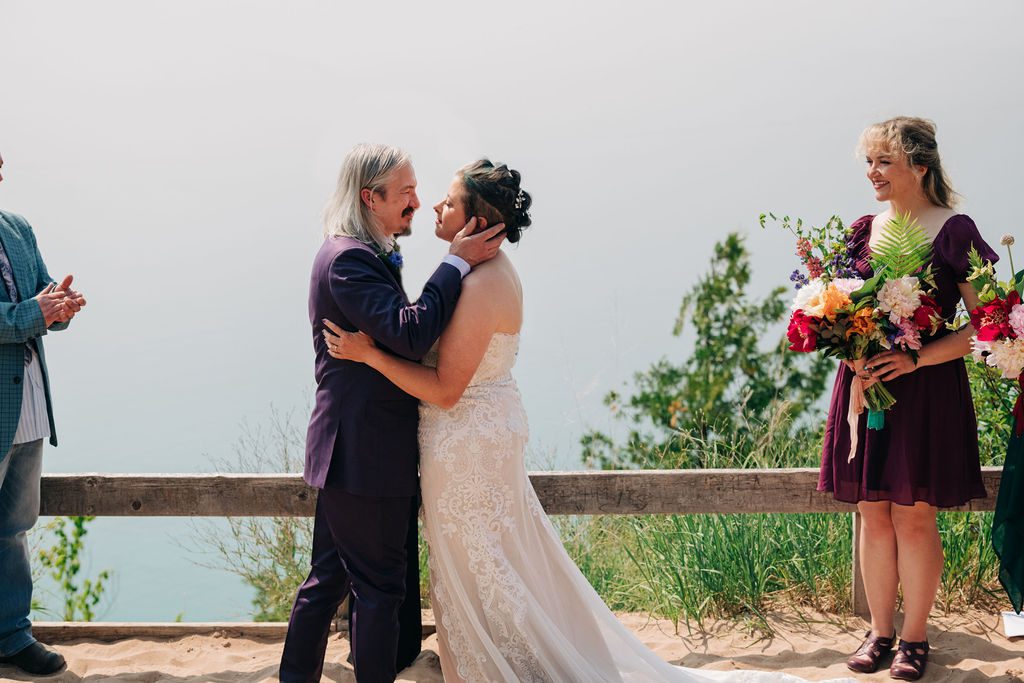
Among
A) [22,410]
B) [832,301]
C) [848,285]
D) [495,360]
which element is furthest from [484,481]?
[22,410]

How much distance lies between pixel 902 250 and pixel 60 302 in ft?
10.9

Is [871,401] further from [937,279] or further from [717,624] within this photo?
[717,624]

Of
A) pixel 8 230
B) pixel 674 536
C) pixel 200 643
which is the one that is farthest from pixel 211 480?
pixel 674 536

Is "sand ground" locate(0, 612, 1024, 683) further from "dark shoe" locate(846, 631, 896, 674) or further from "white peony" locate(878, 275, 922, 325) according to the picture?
"white peony" locate(878, 275, 922, 325)

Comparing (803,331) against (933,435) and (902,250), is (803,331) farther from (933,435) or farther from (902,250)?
(933,435)

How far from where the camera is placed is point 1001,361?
11.9 ft

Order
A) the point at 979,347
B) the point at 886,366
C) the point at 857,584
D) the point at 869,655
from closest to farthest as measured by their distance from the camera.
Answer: the point at 979,347
the point at 886,366
the point at 869,655
the point at 857,584

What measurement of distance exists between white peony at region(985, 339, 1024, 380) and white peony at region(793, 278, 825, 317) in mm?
607

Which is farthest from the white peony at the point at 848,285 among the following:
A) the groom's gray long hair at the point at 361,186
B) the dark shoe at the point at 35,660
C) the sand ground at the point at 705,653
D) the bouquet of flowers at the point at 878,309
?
the dark shoe at the point at 35,660

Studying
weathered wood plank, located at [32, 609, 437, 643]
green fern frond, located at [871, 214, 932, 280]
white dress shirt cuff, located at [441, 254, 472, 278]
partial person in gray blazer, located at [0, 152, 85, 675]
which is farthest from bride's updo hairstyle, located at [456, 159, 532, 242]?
weathered wood plank, located at [32, 609, 437, 643]

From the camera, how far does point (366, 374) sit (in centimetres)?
350

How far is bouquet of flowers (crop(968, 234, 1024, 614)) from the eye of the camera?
142 inches

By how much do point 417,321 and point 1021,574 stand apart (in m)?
2.65

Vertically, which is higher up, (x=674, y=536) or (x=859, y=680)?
(x=674, y=536)
